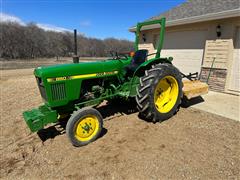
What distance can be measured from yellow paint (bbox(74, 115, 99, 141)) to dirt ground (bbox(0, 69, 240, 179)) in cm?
18

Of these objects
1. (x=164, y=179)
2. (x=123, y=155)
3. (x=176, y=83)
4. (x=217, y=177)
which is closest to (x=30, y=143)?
(x=123, y=155)

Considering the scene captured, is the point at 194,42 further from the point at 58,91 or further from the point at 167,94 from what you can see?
the point at 58,91

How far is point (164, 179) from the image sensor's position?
206 centimetres

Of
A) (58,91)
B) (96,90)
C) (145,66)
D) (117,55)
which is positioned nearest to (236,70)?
(145,66)

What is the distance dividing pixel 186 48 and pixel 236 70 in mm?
2003

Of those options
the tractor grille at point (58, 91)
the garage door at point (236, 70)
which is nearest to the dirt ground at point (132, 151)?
the tractor grille at point (58, 91)

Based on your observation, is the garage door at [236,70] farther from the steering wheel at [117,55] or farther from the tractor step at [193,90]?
the steering wheel at [117,55]

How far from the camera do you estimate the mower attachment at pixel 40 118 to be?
8.74 feet

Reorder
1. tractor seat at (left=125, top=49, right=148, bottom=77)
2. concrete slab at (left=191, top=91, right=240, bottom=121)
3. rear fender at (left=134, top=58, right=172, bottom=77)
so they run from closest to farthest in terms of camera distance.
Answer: rear fender at (left=134, top=58, right=172, bottom=77) < tractor seat at (left=125, top=49, right=148, bottom=77) < concrete slab at (left=191, top=91, right=240, bottom=121)

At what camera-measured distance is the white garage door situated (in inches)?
249

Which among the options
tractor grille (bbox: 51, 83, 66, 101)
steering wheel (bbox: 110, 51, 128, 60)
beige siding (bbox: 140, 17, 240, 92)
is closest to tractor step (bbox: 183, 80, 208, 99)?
steering wheel (bbox: 110, 51, 128, 60)

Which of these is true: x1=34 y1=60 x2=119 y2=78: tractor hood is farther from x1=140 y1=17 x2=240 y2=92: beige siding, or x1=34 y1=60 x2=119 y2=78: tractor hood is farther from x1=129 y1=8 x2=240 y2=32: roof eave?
x1=140 y1=17 x2=240 y2=92: beige siding

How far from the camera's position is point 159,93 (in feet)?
12.6

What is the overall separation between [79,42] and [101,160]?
154 ft
